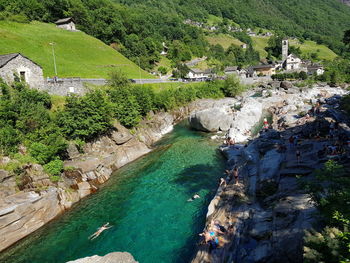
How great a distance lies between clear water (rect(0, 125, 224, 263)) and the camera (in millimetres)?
16078

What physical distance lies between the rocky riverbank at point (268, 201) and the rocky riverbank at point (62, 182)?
47.8 ft

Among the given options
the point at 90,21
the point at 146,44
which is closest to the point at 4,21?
the point at 90,21

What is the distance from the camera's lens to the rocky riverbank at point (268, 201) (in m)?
11.8

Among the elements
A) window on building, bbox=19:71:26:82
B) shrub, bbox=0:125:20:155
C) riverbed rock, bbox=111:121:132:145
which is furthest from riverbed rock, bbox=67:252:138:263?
window on building, bbox=19:71:26:82

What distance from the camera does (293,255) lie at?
1010cm

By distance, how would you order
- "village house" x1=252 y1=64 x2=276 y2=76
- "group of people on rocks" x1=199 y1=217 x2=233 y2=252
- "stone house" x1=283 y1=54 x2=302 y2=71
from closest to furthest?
"group of people on rocks" x1=199 y1=217 x2=233 y2=252 < "stone house" x1=283 y1=54 x2=302 y2=71 < "village house" x1=252 y1=64 x2=276 y2=76

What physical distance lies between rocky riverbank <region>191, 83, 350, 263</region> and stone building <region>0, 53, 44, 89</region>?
30.7 m

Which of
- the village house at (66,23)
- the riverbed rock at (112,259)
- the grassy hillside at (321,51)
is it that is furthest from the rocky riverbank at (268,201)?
the grassy hillside at (321,51)

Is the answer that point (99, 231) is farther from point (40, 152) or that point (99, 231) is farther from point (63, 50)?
point (63, 50)

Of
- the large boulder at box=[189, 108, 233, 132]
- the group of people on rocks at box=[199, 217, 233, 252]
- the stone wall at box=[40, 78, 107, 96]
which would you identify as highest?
the stone wall at box=[40, 78, 107, 96]

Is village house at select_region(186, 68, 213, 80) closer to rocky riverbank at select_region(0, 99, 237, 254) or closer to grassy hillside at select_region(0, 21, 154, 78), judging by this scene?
grassy hillside at select_region(0, 21, 154, 78)

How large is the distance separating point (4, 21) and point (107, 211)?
6757 cm

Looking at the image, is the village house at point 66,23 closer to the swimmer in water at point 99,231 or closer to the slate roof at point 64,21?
the slate roof at point 64,21

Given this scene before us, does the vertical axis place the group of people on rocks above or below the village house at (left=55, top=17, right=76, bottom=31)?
below
